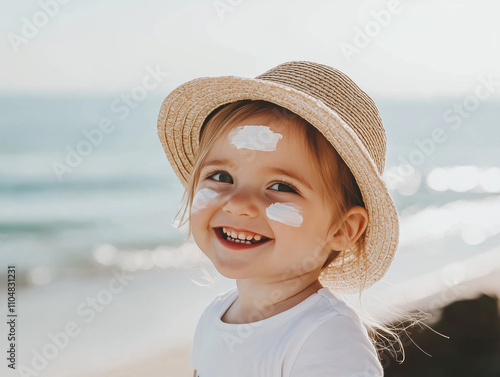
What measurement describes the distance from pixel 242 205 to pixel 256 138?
219 millimetres

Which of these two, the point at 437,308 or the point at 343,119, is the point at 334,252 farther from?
the point at 437,308

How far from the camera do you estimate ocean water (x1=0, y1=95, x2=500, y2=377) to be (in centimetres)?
491

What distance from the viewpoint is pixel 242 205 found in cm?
198

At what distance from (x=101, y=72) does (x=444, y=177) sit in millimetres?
7303

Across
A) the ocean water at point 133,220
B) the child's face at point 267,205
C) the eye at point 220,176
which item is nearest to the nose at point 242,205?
the child's face at point 267,205

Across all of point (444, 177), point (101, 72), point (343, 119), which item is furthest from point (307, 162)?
point (101, 72)

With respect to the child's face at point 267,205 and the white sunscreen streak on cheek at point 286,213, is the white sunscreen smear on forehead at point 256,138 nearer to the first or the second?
the child's face at point 267,205

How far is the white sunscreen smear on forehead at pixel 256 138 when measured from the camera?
2.02m

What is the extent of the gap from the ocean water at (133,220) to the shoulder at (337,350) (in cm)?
97

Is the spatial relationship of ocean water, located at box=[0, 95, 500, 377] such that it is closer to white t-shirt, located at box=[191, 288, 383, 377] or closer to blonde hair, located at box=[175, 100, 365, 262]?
white t-shirt, located at box=[191, 288, 383, 377]

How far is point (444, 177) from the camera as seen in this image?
32.5ft

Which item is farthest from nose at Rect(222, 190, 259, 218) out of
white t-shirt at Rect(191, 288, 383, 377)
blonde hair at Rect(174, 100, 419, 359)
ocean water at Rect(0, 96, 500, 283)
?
ocean water at Rect(0, 96, 500, 283)

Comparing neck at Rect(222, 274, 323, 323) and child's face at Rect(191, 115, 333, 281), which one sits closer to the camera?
child's face at Rect(191, 115, 333, 281)

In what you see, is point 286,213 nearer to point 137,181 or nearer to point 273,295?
point 273,295
